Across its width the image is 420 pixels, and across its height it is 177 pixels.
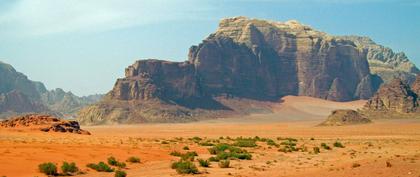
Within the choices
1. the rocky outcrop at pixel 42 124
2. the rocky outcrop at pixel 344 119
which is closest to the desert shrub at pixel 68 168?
the rocky outcrop at pixel 42 124

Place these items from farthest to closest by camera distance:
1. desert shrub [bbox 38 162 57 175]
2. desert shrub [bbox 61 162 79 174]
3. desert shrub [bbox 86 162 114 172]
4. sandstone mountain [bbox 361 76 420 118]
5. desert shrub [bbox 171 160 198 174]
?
sandstone mountain [bbox 361 76 420 118] → desert shrub [bbox 86 162 114 172] → desert shrub [bbox 171 160 198 174] → desert shrub [bbox 61 162 79 174] → desert shrub [bbox 38 162 57 175]

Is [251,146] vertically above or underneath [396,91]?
underneath

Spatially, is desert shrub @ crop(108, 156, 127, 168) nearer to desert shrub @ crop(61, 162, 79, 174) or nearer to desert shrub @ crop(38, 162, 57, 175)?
desert shrub @ crop(61, 162, 79, 174)

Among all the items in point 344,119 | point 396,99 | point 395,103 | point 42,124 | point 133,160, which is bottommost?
point 133,160

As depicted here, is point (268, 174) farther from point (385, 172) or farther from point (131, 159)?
point (131, 159)

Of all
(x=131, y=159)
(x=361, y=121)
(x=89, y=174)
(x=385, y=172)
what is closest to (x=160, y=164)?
(x=131, y=159)

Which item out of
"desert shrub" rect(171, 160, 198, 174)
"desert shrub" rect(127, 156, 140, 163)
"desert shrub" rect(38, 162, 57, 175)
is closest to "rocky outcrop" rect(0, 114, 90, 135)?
"desert shrub" rect(127, 156, 140, 163)

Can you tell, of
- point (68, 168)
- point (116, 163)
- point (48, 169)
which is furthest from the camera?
point (116, 163)

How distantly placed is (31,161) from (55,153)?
541 centimetres

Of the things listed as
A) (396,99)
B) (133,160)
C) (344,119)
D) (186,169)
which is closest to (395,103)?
(396,99)

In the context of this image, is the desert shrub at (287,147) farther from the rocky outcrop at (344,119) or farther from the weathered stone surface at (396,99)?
the weathered stone surface at (396,99)

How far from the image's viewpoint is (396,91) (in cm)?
17538

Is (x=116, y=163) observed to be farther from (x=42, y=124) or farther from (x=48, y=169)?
(x=42, y=124)

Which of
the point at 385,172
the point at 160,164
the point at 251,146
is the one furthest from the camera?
the point at 251,146
